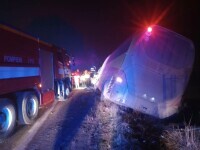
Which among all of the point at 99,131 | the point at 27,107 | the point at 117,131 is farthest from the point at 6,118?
the point at 117,131

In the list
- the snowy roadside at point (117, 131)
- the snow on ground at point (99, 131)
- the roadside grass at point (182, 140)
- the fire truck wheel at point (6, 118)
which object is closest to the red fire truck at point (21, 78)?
the fire truck wheel at point (6, 118)

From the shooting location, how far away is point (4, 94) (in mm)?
5957

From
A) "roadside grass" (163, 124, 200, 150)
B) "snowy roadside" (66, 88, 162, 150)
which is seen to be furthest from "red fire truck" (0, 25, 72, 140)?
"roadside grass" (163, 124, 200, 150)

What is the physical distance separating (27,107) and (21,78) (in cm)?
95

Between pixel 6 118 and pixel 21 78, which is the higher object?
pixel 21 78

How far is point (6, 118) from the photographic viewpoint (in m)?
6.05

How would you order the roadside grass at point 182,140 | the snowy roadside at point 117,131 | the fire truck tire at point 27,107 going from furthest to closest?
1. the fire truck tire at point 27,107
2. the snowy roadside at point 117,131
3. the roadside grass at point 182,140

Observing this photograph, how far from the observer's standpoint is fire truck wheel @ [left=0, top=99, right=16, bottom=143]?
583 centimetres

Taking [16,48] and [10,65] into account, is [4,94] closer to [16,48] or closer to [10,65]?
[10,65]

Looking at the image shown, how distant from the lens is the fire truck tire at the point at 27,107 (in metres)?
6.68

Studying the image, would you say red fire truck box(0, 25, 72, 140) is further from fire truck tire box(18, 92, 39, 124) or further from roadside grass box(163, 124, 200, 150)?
roadside grass box(163, 124, 200, 150)

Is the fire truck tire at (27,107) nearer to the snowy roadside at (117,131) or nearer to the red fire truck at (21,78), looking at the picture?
the red fire truck at (21,78)

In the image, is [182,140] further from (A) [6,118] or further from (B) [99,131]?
(A) [6,118]

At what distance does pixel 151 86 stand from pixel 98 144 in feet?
6.98
